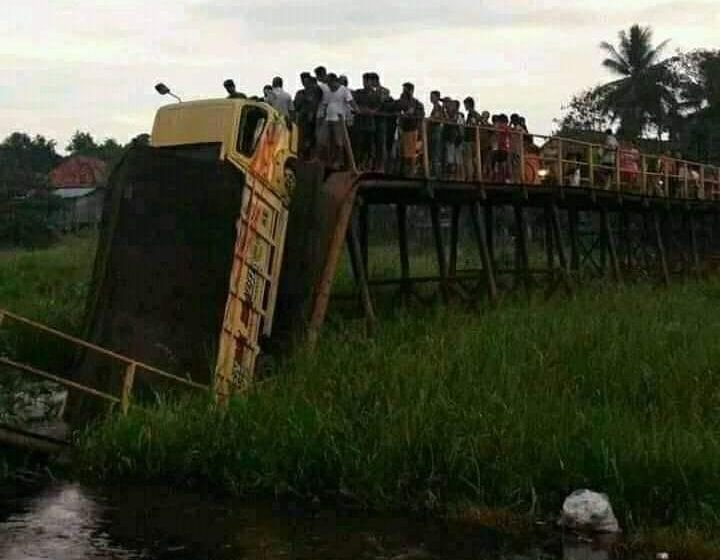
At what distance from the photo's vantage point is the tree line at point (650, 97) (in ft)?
168

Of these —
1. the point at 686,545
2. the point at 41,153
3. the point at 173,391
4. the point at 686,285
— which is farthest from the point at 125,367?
the point at 41,153

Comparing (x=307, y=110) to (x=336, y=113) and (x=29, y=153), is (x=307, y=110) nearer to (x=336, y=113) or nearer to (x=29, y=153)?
(x=336, y=113)

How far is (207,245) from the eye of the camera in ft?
41.8

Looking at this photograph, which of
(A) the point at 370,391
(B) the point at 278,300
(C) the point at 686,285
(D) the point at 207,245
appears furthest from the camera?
(C) the point at 686,285

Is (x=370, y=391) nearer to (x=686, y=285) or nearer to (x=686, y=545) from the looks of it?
(x=686, y=545)

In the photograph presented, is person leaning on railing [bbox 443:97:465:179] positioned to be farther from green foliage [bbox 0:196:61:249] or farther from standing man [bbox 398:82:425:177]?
green foliage [bbox 0:196:61:249]

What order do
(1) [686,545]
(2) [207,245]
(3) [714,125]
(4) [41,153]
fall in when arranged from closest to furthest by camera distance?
(1) [686,545] < (2) [207,245] < (3) [714,125] < (4) [41,153]

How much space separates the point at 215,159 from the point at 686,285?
1520 centimetres

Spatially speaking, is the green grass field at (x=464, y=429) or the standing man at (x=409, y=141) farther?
the standing man at (x=409, y=141)

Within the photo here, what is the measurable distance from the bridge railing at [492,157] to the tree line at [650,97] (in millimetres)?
25990

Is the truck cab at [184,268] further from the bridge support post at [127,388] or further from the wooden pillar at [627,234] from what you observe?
the wooden pillar at [627,234]

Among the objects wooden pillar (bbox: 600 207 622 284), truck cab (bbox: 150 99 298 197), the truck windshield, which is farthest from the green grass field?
wooden pillar (bbox: 600 207 622 284)

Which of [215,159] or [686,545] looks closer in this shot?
[686,545]

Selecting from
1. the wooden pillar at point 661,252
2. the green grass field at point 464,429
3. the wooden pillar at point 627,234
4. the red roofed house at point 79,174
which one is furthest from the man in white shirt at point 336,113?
the red roofed house at point 79,174
